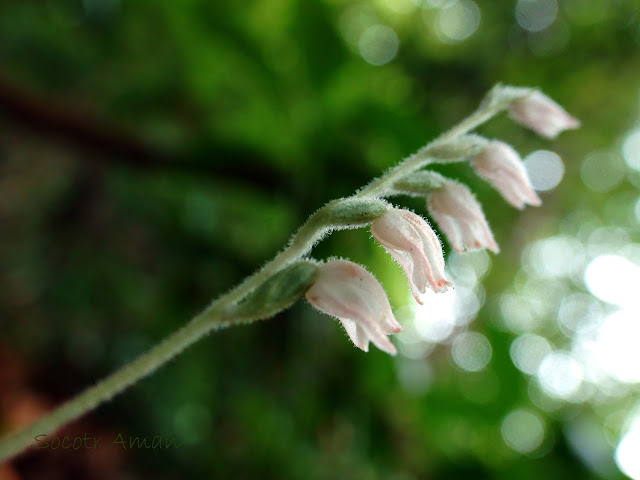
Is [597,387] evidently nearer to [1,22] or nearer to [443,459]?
[443,459]

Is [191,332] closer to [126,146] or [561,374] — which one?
[126,146]

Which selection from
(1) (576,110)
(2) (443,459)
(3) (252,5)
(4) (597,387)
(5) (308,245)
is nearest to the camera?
(5) (308,245)

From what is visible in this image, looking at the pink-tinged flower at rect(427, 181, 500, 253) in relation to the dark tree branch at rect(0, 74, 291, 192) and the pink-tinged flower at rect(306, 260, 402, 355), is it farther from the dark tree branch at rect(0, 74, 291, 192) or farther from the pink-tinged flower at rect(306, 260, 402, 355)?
the dark tree branch at rect(0, 74, 291, 192)

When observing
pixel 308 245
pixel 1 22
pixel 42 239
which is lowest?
pixel 308 245

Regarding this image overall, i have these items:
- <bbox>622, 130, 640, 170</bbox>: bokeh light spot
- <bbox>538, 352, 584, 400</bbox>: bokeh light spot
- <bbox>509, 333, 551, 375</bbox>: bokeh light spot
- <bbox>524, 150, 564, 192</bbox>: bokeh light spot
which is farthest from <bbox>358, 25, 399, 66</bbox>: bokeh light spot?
<bbox>538, 352, 584, 400</bbox>: bokeh light spot

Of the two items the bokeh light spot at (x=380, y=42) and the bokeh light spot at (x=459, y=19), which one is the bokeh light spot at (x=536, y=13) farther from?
the bokeh light spot at (x=380, y=42)

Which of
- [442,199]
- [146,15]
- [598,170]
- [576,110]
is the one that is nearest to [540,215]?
[598,170]

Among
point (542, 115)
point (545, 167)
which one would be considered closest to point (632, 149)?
point (545, 167)
